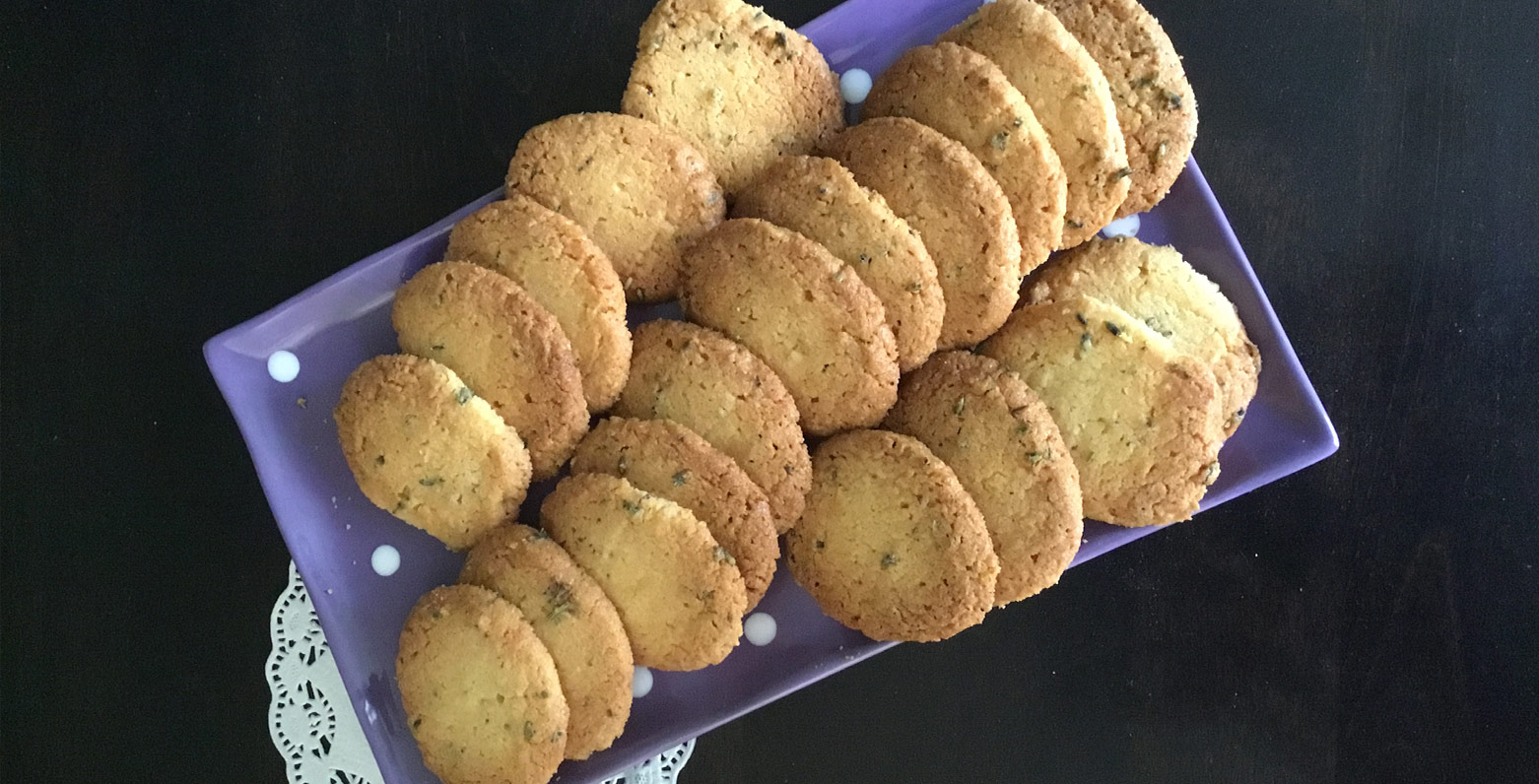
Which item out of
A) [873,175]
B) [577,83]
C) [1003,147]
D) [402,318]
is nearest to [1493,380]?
[1003,147]

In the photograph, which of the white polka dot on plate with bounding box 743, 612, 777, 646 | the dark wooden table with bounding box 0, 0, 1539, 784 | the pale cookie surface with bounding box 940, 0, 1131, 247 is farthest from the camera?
the dark wooden table with bounding box 0, 0, 1539, 784

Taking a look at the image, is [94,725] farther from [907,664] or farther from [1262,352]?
[1262,352]

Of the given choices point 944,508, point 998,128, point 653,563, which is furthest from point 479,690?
point 998,128

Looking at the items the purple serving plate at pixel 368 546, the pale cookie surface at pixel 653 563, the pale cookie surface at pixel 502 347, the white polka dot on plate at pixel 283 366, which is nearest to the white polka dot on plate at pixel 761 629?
the purple serving plate at pixel 368 546

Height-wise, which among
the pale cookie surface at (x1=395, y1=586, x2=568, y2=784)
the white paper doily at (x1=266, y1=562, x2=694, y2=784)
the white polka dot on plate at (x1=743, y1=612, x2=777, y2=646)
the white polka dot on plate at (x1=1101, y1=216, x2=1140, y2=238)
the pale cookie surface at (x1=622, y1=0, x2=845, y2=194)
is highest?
Answer: the pale cookie surface at (x1=622, y1=0, x2=845, y2=194)

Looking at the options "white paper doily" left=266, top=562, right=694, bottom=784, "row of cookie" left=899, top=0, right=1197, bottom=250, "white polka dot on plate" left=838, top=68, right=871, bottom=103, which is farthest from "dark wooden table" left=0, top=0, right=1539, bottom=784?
"row of cookie" left=899, top=0, right=1197, bottom=250

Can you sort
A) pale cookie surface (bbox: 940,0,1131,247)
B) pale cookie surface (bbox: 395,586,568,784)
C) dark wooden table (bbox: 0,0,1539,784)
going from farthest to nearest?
1. dark wooden table (bbox: 0,0,1539,784)
2. pale cookie surface (bbox: 940,0,1131,247)
3. pale cookie surface (bbox: 395,586,568,784)

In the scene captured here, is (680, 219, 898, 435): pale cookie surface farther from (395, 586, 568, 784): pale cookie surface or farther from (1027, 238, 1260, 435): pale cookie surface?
(395, 586, 568, 784): pale cookie surface

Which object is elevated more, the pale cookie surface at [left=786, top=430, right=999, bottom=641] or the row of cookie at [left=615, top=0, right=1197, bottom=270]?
the row of cookie at [left=615, top=0, right=1197, bottom=270]
